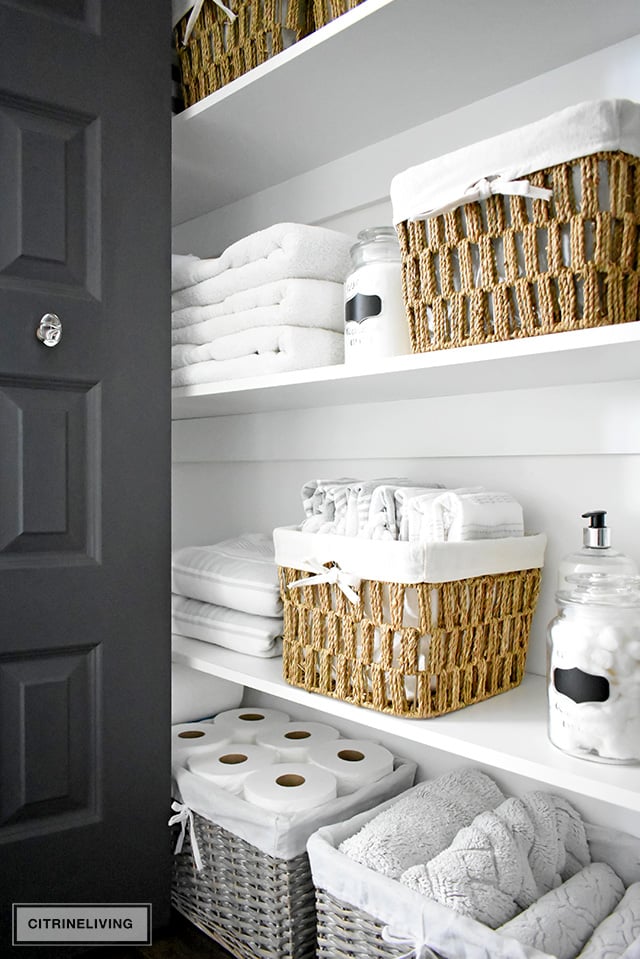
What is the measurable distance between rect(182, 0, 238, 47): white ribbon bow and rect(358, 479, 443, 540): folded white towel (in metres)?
0.78

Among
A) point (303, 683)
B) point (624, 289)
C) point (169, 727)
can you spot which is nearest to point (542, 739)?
point (303, 683)

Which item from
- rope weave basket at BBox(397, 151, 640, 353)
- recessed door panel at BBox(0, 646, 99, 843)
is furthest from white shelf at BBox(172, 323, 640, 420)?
recessed door panel at BBox(0, 646, 99, 843)

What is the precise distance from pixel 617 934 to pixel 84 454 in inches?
35.9

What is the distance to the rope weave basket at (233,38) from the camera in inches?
47.0

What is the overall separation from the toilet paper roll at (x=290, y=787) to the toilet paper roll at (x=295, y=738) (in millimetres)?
40

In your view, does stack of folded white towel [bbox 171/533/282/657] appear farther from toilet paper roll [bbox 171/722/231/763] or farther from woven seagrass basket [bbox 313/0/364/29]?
woven seagrass basket [bbox 313/0/364/29]

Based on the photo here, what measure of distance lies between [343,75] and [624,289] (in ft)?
1.88

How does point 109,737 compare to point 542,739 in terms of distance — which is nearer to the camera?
point 542,739

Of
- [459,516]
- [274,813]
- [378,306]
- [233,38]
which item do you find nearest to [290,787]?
[274,813]

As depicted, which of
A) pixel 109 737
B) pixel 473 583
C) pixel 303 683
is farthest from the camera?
pixel 109 737

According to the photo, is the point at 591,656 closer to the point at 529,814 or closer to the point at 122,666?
the point at 529,814

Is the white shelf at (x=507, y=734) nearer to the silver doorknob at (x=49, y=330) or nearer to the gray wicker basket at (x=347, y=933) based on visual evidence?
the gray wicker basket at (x=347, y=933)

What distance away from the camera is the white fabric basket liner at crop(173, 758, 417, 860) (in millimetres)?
1084

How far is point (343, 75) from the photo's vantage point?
1.13 m
